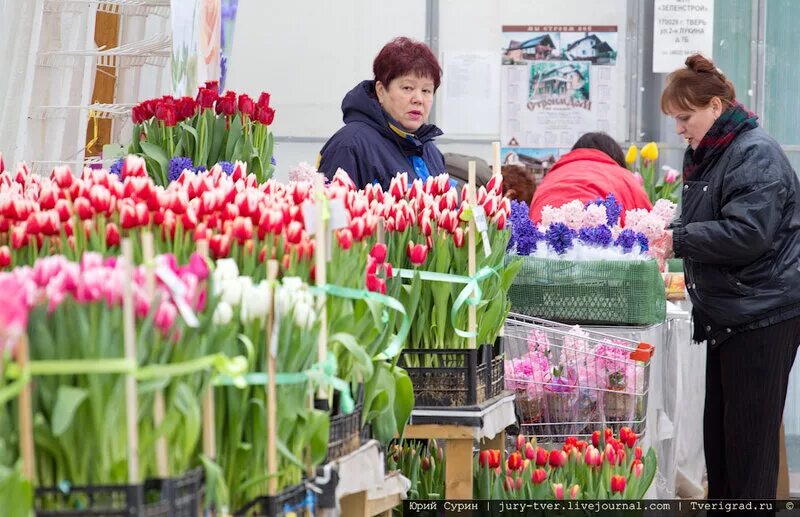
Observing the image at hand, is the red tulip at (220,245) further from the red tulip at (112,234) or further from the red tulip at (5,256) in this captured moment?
the red tulip at (5,256)

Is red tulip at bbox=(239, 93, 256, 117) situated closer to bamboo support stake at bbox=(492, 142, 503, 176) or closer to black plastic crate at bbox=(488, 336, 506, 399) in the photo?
bamboo support stake at bbox=(492, 142, 503, 176)

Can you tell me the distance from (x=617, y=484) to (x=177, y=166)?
135cm

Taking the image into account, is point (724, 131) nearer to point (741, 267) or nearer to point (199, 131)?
point (741, 267)

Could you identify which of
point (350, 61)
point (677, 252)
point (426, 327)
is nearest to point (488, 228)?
point (426, 327)

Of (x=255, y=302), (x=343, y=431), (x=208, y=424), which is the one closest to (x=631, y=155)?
(x=343, y=431)

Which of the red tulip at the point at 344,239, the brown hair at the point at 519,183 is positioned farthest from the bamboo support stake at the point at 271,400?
the brown hair at the point at 519,183

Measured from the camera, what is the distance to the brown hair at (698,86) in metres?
4.05

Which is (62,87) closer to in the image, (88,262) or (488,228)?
(488,228)

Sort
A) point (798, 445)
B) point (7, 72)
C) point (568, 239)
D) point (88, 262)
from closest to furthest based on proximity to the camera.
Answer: point (88, 262), point (7, 72), point (568, 239), point (798, 445)

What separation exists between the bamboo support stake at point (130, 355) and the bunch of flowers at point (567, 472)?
172 cm

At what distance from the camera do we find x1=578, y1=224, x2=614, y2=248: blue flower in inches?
149

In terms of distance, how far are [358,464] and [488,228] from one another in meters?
0.96

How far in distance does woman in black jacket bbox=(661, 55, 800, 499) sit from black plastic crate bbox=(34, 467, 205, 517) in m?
2.70

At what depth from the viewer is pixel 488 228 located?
9.44ft
